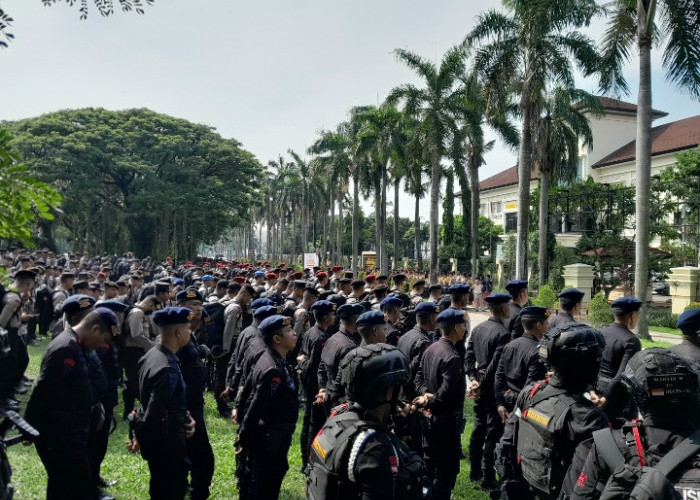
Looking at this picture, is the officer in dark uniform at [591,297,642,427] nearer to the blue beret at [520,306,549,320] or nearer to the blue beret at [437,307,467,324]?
the blue beret at [520,306,549,320]

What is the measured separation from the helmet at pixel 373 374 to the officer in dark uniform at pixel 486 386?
10.7 feet

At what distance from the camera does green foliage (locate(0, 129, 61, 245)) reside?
2840mm

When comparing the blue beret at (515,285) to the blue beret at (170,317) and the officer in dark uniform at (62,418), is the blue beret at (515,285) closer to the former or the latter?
the blue beret at (170,317)

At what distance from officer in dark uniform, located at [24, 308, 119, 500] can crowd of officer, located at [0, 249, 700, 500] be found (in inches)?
0.4

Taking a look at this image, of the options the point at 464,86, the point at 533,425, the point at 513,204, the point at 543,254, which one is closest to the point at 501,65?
the point at 464,86

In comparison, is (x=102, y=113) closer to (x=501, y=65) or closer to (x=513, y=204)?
(x=501, y=65)

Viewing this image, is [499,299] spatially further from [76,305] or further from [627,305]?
[76,305]

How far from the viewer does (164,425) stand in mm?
4180

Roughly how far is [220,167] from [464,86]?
2577cm

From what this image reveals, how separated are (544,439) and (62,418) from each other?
3.66m

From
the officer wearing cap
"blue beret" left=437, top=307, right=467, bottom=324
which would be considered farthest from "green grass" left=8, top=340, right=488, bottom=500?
"blue beret" left=437, top=307, right=467, bottom=324

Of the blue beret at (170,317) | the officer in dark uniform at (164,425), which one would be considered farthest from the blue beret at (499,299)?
the officer in dark uniform at (164,425)

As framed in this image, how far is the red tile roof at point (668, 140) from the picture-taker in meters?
46.9

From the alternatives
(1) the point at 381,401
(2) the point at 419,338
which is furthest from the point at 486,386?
(1) the point at 381,401
